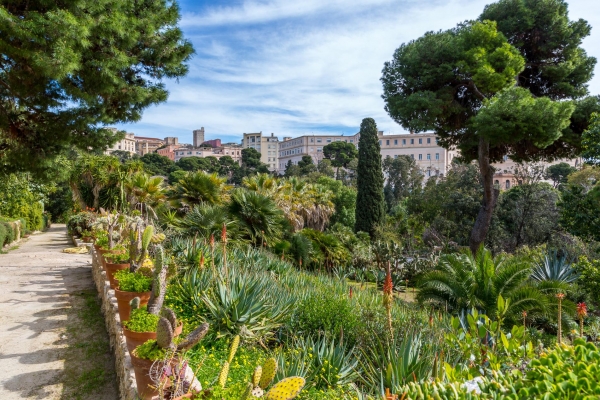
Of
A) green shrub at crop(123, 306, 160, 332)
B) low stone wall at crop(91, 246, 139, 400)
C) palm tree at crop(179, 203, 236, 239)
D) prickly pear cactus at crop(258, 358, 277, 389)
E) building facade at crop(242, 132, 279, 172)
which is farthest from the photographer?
building facade at crop(242, 132, 279, 172)

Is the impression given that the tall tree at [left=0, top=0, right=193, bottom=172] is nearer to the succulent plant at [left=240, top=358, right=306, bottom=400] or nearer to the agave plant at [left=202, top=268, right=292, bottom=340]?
the agave plant at [left=202, top=268, right=292, bottom=340]

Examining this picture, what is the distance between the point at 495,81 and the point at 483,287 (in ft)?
33.5

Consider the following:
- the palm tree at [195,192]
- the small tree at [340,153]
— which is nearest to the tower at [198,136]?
the small tree at [340,153]

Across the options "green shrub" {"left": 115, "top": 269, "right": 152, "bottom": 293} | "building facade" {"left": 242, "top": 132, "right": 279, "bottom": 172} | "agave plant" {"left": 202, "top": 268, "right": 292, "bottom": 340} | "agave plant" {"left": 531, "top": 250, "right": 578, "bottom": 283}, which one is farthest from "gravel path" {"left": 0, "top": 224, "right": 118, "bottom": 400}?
"building facade" {"left": 242, "top": 132, "right": 279, "bottom": 172}

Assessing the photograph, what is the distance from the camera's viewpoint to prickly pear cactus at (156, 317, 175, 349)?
275cm

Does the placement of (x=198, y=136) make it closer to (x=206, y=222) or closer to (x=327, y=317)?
(x=206, y=222)

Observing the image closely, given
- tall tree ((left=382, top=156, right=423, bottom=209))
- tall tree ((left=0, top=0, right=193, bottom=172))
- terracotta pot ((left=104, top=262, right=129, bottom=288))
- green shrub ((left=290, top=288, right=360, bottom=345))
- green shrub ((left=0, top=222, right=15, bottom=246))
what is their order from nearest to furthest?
green shrub ((left=290, top=288, right=360, bottom=345)) → tall tree ((left=0, top=0, right=193, bottom=172)) → terracotta pot ((left=104, top=262, right=129, bottom=288)) → green shrub ((left=0, top=222, right=15, bottom=246)) → tall tree ((left=382, top=156, right=423, bottom=209))

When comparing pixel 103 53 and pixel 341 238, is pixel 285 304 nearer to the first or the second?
pixel 103 53

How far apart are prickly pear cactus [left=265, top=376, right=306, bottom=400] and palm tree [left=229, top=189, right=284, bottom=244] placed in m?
10.1

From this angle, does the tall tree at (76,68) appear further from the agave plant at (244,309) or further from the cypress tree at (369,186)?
the cypress tree at (369,186)

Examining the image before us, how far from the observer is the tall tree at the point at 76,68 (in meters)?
5.32

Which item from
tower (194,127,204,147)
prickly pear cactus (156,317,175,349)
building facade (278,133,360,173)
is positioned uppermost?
tower (194,127,204,147)

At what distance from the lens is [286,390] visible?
217 centimetres

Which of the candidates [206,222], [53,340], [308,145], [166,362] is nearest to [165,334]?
[166,362]
